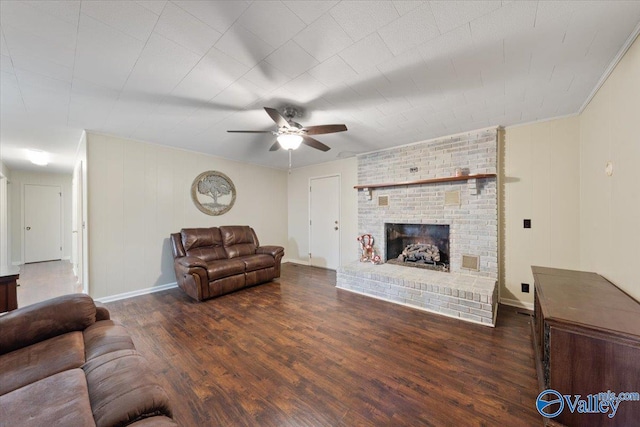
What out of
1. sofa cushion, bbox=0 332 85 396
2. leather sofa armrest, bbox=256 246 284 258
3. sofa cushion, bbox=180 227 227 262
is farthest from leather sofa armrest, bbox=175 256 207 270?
sofa cushion, bbox=0 332 85 396

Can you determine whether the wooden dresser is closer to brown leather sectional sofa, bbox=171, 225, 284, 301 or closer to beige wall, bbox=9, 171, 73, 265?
brown leather sectional sofa, bbox=171, 225, 284, 301

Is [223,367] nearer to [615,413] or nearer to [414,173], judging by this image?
[615,413]

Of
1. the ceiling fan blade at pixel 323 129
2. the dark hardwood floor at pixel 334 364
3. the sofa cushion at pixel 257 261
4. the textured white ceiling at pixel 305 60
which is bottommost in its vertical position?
the dark hardwood floor at pixel 334 364

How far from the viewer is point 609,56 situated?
66.1 inches

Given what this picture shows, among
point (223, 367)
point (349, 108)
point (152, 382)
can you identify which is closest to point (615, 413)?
point (152, 382)

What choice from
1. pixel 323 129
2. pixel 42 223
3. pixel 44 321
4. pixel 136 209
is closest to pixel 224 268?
pixel 136 209

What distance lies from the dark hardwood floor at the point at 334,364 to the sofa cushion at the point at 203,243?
92 cm

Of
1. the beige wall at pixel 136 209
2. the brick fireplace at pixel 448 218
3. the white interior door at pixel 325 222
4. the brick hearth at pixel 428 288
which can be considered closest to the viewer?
the brick hearth at pixel 428 288

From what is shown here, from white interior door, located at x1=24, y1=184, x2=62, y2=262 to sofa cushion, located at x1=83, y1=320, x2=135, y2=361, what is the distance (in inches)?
282

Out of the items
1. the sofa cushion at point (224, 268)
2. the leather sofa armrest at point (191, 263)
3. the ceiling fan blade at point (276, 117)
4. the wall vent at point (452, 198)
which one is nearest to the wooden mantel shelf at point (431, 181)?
the wall vent at point (452, 198)

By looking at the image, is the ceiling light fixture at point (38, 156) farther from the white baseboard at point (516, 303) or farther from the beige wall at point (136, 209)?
the white baseboard at point (516, 303)

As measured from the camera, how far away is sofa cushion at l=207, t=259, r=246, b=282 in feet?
11.1

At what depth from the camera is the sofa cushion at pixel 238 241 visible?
425 cm

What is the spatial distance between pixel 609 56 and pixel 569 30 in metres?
0.58
